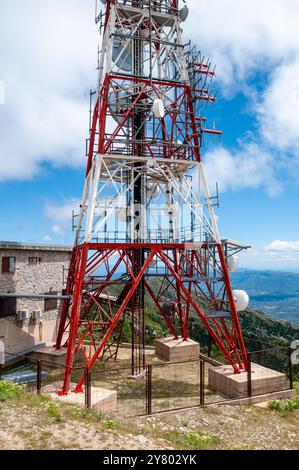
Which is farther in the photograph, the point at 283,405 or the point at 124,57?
the point at 124,57

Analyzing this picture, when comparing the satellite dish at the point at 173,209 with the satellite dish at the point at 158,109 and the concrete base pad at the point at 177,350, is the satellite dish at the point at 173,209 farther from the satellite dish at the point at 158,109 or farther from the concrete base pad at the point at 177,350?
the concrete base pad at the point at 177,350

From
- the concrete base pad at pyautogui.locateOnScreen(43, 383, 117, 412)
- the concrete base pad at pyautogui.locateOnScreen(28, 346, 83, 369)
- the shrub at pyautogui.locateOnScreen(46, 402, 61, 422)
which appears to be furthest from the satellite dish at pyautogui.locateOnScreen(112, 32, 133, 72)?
the shrub at pyautogui.locateOnScreen(46, 402, 61, 422)

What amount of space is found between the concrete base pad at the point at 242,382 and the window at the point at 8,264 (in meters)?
12.9

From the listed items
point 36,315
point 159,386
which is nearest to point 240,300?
point 159,386

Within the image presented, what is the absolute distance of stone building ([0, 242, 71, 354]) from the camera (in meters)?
20.4

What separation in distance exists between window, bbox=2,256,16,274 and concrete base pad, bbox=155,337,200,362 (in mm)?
10155

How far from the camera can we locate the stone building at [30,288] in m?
20.4

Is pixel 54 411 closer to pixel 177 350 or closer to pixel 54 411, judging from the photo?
pixel 54 411

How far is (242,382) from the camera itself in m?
15.2

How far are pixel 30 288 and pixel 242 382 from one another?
45.6ft

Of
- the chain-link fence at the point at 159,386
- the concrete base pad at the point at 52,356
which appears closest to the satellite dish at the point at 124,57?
the chain-link fence at the point at 159,386
